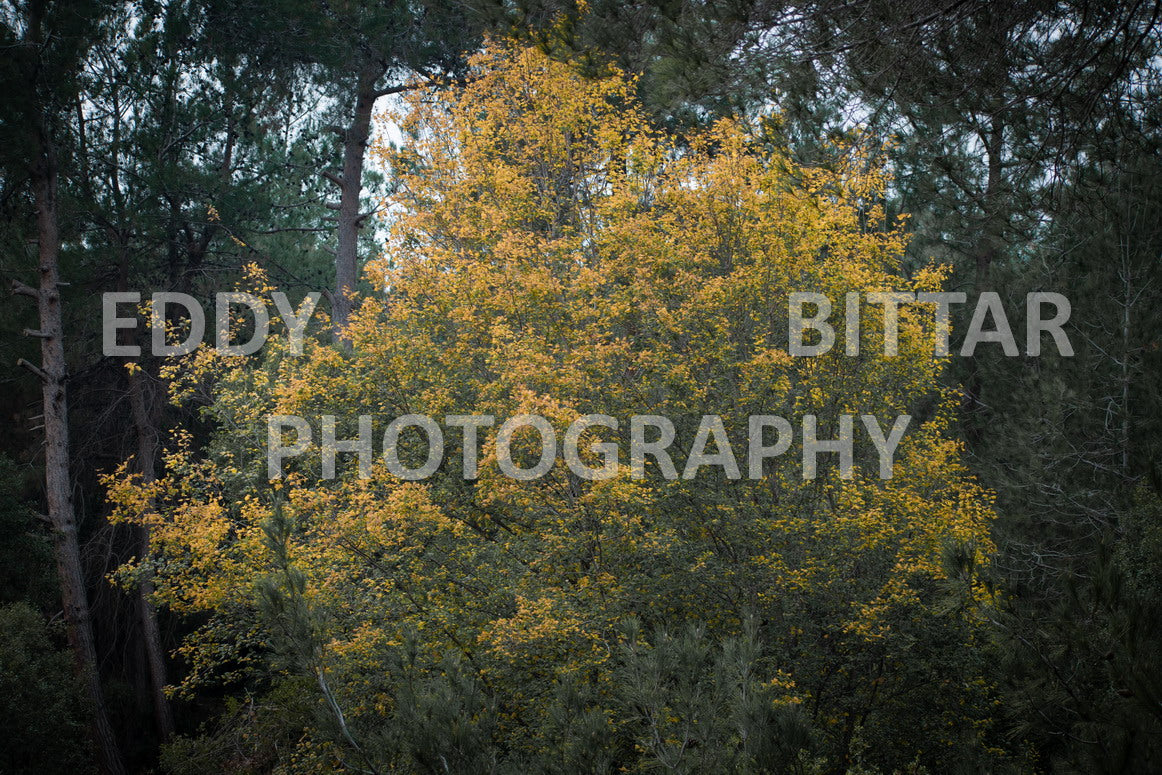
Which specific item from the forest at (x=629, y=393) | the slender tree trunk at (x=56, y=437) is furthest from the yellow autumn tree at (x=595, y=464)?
the slender tree trunk at (x=56, y=437)

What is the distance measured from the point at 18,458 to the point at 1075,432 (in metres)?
17.5

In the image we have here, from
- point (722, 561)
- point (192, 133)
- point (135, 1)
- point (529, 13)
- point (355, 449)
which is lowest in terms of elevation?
point (722, 561)

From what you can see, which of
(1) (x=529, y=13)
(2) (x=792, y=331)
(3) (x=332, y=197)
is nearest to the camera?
(1) (x=529, y=13)

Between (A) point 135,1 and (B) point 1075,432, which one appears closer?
(B) point 1075,432

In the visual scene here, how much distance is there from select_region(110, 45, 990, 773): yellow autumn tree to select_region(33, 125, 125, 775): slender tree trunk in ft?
7.47

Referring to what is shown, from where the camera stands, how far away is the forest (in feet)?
16.3

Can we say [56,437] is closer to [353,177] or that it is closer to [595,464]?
[353,177]

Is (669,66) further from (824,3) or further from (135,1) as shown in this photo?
(135,1)

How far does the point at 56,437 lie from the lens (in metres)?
11.8

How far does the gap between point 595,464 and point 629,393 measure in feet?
4.62

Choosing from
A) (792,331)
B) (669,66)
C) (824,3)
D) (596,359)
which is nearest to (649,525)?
(596,359)

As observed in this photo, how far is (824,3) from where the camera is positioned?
19.3 ft

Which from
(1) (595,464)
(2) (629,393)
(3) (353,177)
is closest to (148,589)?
(3) (353,177)

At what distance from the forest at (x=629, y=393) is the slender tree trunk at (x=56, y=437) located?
6 cm
